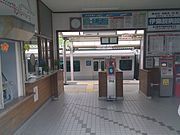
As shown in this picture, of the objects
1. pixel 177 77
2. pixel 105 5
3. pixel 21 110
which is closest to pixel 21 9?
pixel 21 110

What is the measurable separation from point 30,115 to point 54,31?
3.42m

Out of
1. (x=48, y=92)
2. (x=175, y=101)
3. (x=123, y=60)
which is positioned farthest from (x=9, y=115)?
(x=123, y=60)

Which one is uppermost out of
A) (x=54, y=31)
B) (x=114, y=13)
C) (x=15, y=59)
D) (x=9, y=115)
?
(x=114, y=13)

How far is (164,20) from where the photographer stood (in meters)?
6.23

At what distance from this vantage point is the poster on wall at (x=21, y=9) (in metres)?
3.05

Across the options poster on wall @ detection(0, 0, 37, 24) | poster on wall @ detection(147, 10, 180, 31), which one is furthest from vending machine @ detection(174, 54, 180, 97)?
poster on wall @ detection(0, 0, 37, 24)

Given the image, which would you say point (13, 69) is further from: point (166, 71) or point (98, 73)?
point (166, 71)

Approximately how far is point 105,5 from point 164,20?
212 centimetres

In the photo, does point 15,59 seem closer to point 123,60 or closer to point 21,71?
point 21,71

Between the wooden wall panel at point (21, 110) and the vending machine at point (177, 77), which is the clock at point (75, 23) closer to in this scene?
the wooden wall panel at point (21, 110)

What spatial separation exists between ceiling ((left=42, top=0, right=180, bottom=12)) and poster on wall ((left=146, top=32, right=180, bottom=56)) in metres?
0.94

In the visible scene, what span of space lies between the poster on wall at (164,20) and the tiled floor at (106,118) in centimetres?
239

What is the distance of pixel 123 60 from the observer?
1196 centimetres

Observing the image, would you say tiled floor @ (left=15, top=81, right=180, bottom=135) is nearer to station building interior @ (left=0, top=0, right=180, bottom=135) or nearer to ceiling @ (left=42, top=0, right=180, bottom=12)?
station building interior @ (left=0, top=0, right=180, bottom=135)
